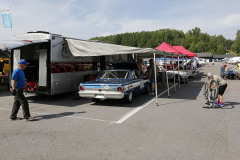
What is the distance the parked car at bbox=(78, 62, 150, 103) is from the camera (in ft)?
24.0

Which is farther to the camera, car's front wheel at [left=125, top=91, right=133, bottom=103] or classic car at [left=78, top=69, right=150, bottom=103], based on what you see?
car's front wheel at [left=125, top=91, right=133, bottom=103]

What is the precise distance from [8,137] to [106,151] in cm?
239

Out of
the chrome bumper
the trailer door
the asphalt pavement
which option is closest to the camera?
the asphalt pavement

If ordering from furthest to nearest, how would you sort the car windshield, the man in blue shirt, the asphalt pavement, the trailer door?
the car windshield, the trailer door, the man in blue shirt, the asphalt pavement

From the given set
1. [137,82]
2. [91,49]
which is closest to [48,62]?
[91,49]

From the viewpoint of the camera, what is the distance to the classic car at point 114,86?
24.0ft

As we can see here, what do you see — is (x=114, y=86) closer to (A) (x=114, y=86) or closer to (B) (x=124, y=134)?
(A) (x=114, y=86)

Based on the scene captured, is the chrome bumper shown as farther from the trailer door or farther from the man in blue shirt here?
the man in blue shirt

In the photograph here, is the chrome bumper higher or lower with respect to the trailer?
lower

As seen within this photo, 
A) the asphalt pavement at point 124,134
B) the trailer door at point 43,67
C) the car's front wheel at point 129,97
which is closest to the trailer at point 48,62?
the trailer door at point 43,67

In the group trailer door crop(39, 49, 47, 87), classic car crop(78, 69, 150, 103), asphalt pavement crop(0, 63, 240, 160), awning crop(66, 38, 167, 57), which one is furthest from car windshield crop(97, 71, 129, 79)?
trailer door crop(39, 49, 47, 87)

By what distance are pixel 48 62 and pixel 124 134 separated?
16.9 ft

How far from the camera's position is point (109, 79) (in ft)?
28.2

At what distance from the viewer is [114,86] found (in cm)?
734
